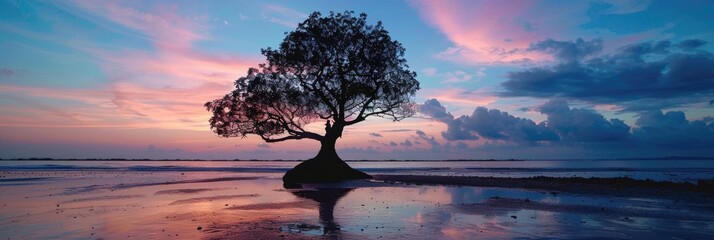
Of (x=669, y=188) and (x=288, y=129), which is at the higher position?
(x=288, y=129)

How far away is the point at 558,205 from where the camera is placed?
1788 cm

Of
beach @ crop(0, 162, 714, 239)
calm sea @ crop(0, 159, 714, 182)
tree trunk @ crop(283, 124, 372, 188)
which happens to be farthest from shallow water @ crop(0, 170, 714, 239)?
calm sea @ crop(0, 159, 714, 182)

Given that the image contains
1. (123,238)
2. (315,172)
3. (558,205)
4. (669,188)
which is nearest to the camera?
(123,238)

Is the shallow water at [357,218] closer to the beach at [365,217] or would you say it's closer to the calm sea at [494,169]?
the beach at [365,217]

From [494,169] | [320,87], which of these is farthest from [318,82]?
[494,169]

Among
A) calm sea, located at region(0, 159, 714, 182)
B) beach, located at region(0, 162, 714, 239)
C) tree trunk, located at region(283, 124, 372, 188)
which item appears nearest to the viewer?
beach, located at region(0, 162, 714, 239)

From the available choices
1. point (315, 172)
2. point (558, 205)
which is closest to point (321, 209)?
point (558, 205)

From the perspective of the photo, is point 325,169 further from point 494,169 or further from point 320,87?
point 494,169

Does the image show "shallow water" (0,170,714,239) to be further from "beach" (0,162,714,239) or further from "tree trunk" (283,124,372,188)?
"tree trunk" (283,124,372,188)

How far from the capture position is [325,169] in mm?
35125

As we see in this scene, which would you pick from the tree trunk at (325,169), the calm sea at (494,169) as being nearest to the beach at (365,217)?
the tree trunk at (325,169)

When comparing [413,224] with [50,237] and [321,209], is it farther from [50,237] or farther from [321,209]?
[50,237]

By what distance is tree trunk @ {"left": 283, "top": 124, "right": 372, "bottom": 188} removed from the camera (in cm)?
3428

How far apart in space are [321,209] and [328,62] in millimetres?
20251
